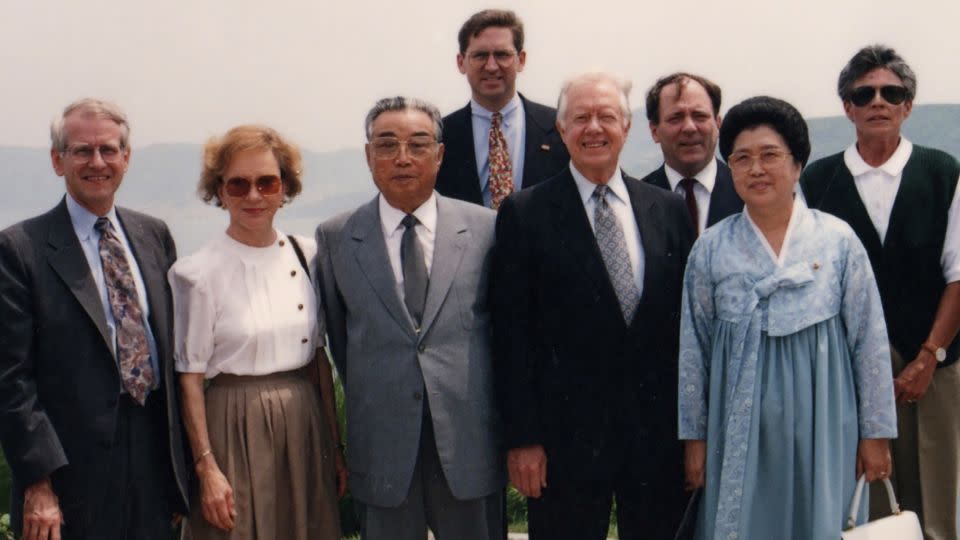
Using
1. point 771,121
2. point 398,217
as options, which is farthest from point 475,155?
point 771,121

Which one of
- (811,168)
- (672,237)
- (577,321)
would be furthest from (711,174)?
(577,321)

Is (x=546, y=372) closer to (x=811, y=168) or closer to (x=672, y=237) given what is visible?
(x=672, y=237)

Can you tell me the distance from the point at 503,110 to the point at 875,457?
2465mm

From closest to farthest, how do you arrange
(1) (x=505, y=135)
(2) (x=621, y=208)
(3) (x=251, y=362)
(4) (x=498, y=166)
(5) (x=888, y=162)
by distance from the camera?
(3) (x=251, y=362)
(2) (x=621, y=208)
(5) (x=888, y=162)
(4) (x=498, y=166)
(1) (x=505, y=135)

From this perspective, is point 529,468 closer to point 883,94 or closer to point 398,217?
point 398,217

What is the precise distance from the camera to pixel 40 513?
336 cm

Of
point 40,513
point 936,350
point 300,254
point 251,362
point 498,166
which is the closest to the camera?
point 40,513

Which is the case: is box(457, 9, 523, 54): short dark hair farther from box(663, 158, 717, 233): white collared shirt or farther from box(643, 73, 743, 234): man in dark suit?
box(663, 158, 717, 233): white collared shirt

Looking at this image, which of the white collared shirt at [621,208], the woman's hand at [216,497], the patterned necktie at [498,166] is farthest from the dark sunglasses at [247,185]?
the patterned necktie at [498,166]

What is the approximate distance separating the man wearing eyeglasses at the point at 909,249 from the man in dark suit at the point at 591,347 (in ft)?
3.50

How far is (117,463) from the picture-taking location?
11.4 feet

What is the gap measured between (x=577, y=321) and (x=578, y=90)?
86 centimetres

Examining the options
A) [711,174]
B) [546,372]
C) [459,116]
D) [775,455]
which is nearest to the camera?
[775,455]

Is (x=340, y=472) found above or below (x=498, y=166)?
below
